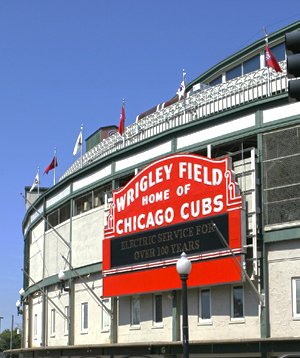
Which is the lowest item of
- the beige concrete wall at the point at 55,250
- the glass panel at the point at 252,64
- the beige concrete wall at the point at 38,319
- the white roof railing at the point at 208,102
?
the beige concrete wall at the point at 38,319

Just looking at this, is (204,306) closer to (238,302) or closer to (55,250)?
(238,302)

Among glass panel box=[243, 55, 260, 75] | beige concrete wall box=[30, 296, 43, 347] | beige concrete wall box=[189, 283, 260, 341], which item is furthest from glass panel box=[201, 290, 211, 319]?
beige concrete wall box=[30, 296, 43, 347]

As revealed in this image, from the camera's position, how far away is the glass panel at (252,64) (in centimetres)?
3781

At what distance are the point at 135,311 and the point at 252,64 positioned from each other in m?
17.2

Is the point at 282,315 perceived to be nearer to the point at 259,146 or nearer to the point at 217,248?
the point at 217,248

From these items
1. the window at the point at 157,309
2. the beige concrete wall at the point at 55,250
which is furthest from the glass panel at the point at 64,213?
the window at the point at 157,309

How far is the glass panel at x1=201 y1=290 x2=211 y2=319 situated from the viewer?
25.5 metres

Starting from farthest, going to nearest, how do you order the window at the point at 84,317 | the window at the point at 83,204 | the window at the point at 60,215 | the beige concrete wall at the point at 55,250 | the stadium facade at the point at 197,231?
the window at the point at 60,215 → the beige concrete wall at the point at 55,250 → the window at the point at 83,204 → the window at the point at 84,317 → the stadium facade at the point at 197,231

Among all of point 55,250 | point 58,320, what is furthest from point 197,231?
point 55,250

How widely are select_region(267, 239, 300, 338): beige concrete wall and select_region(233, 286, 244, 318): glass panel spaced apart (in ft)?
4.91

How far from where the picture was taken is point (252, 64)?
125 ft

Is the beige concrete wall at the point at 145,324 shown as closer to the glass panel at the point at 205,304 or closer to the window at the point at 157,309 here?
the window at the point at 157,309

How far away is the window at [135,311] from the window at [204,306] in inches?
166

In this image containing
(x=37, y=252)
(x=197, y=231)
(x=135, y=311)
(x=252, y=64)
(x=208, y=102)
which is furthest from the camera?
(x=37, y=252)
